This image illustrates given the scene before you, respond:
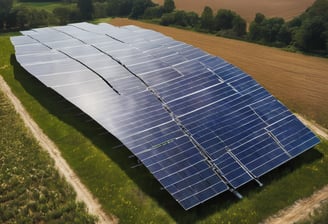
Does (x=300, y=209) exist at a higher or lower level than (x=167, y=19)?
higher

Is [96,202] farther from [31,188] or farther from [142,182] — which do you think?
[31,188]

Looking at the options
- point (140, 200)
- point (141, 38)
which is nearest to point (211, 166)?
point (140, 200)

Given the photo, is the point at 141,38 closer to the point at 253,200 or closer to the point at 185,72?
the point at 185,72

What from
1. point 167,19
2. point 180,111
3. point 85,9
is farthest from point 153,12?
point 180,111

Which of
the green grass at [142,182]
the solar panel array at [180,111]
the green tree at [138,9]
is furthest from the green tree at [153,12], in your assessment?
the green grass at [142,182]

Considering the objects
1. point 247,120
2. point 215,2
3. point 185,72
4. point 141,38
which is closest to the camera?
point 247,120

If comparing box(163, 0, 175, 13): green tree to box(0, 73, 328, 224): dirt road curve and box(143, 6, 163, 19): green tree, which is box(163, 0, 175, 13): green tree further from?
box(0, 73, 328, 224): dirt road curve
